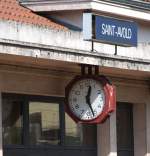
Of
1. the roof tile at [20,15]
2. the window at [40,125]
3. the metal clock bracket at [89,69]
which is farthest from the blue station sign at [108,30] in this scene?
the window at [40,125]

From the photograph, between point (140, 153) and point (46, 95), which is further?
point (140, 153)

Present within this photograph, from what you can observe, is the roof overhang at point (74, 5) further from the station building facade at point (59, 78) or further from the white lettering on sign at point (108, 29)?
the white lettering on sign at point (108, 29)

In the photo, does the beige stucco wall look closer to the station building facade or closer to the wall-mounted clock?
the station building facade

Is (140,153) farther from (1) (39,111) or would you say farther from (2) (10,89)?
(2) (10,89)

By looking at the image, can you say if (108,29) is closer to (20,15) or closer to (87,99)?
(87,99)

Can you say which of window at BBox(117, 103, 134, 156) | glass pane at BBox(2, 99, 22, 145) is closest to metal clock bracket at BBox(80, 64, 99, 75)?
glass pane at BBox(2, 99, 22, 145)

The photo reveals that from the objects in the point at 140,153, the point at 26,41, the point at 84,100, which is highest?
the point at 26,41

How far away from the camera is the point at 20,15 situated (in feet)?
55.1

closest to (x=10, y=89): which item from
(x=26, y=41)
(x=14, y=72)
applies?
(x=14, y=72)

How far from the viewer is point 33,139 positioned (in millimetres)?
16141

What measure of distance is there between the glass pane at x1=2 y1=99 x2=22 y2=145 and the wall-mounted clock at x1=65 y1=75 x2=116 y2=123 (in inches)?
46.7

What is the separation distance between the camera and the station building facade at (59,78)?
1468cm

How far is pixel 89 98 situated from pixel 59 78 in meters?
1.34

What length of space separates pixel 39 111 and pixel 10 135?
3.35 feet
